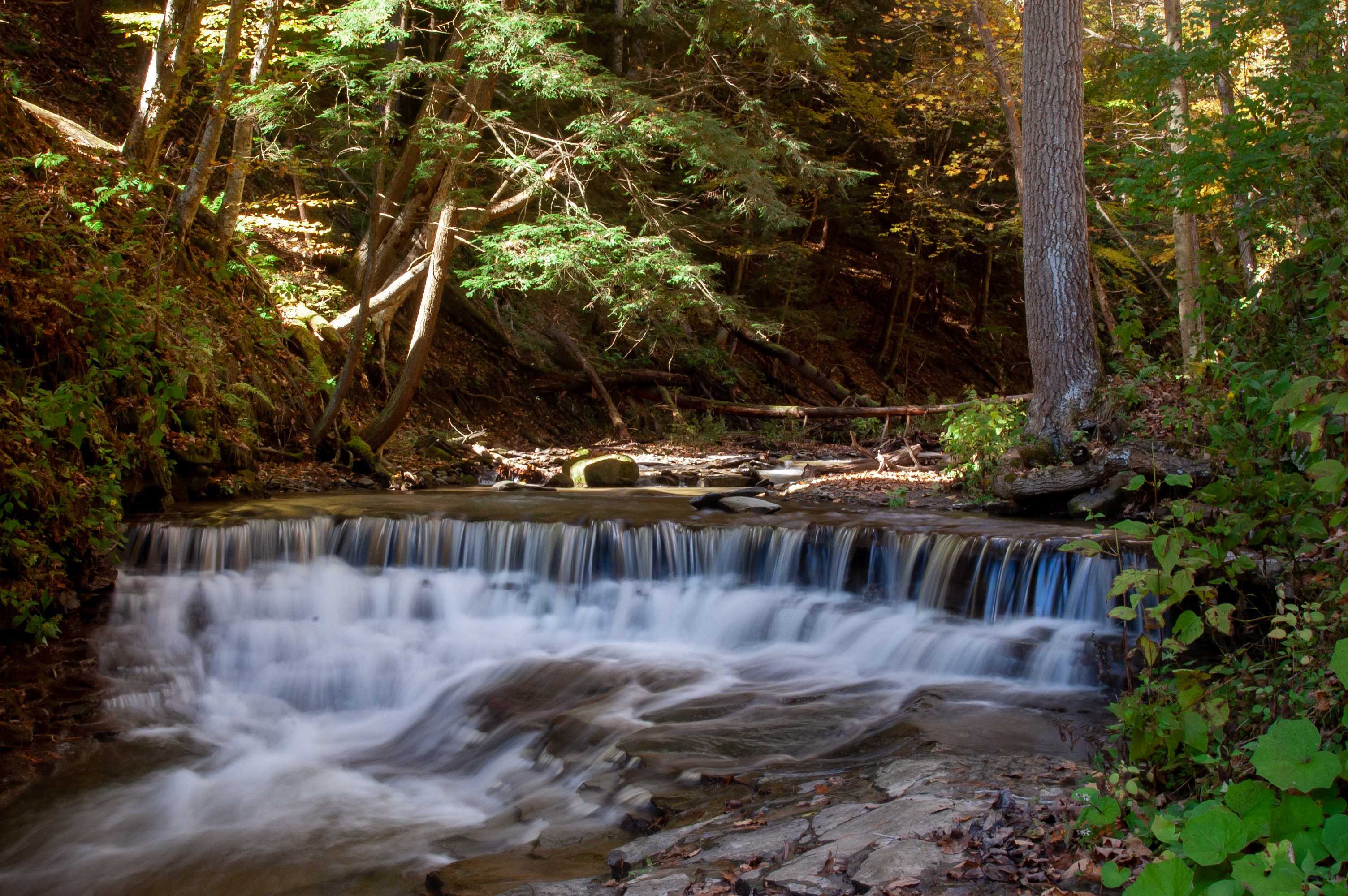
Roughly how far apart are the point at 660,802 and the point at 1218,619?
2630 millimetres

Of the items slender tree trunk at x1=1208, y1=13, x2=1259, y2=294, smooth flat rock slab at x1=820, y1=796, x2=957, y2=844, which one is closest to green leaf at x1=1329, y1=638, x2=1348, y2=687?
smooth flat rock slab at x1=820, y1=796, x2=957, y2=844

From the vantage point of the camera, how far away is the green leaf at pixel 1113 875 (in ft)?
7.13

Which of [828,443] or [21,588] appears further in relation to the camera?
[828,443]

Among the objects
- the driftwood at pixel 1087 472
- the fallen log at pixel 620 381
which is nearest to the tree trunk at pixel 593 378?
the fallen log at pixel 620 381

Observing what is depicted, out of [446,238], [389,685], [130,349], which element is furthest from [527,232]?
[389,685]

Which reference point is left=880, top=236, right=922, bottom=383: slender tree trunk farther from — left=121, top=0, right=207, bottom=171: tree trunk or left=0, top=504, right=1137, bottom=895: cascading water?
left=121, top=0, right=207, bottom=171: tree trunk

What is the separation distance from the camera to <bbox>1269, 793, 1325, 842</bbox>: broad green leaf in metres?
2.06

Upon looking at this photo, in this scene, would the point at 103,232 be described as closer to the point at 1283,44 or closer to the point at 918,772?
the point at 918,772

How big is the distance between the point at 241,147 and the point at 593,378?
7.96 m

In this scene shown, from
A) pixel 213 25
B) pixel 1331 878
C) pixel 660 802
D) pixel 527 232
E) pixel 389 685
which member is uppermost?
A: pixel 213 25

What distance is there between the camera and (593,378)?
57.1 ft

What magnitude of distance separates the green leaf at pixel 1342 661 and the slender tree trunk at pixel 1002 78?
15026 mm

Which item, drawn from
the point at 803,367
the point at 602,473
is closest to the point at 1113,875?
the point at 602,473

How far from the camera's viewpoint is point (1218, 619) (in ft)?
8.73
